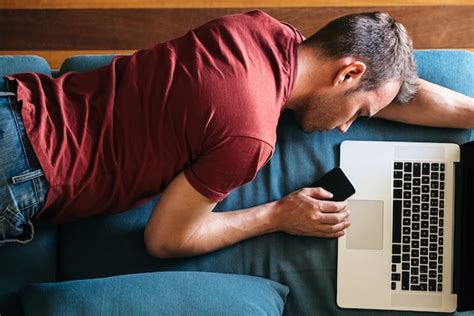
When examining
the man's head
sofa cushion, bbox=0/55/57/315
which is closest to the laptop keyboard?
the man's head

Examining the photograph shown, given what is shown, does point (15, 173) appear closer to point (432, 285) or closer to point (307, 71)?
point (307, 71)

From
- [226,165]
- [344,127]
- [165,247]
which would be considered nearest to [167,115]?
[226,165]

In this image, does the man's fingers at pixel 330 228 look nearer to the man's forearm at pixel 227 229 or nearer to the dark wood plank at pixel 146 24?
the man's forearm at pixel 227 229

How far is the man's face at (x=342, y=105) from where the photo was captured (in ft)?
4.55

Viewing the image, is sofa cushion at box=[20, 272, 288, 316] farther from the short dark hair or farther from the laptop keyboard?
the short dark hair

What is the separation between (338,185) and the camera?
154cm

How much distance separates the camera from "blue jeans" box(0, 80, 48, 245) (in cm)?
130

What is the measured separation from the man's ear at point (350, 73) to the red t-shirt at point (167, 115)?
96mm

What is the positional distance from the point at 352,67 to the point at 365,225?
A: 41cm

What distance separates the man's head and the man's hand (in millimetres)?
194

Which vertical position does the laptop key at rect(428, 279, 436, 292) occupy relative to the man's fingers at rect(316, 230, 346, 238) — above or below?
below

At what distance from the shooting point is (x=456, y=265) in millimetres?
1518

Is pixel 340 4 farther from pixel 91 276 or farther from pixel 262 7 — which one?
pixel 91 276

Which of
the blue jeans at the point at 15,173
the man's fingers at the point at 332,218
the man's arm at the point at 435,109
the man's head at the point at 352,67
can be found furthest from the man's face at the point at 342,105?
the blue jeans at the point at 15,173
